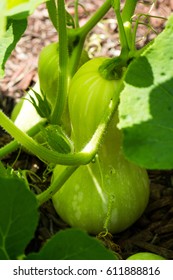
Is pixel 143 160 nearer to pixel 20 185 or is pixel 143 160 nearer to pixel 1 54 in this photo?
pixel 20 185

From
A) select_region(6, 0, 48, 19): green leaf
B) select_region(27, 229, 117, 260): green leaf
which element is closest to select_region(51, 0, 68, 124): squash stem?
select_region(6, 0, 48, 19): green leaf

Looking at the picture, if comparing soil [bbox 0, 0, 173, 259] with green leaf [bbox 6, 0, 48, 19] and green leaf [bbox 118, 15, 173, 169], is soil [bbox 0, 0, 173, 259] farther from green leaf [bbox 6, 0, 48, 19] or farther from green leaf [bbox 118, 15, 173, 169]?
green leaf [bbox 6, 0, 48, 19]

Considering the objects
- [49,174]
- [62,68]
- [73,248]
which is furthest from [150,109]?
[49,174]

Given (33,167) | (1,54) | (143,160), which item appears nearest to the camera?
(143,160)

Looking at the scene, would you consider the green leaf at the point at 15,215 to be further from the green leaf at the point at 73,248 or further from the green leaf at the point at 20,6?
the green leaf at the point at 20,6

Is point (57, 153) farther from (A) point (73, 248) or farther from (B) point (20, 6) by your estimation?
(B) point (20, 6)
